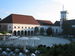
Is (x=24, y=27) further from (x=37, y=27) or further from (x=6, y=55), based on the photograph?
(x=6, y=55)

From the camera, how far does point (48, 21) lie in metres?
83.4

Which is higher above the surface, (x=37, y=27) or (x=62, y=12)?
(x=62, y=12)

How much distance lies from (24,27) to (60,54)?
203 ft

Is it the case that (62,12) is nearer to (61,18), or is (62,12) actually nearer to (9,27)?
(61,18)

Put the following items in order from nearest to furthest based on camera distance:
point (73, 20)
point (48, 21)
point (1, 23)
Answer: point (1, 23)
point (73, 20)
point (48, 21)

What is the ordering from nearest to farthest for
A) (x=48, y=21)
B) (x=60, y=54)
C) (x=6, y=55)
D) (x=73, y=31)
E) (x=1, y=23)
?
(x=60, y=54), (x=6, y=55), (x=73, y=31), (x=1, y=23), (x=48, y=21)

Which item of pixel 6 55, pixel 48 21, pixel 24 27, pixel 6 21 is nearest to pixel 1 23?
pixel 6 21

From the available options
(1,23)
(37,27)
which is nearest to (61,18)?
(37,27)

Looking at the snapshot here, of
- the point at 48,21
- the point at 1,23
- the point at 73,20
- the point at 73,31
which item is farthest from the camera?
the point at 48,21

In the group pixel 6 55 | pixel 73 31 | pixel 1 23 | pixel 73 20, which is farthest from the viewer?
pixel 73 20

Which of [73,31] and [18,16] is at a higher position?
[18,16]

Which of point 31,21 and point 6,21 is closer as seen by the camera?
point 6,21

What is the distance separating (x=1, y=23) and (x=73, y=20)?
24.8m

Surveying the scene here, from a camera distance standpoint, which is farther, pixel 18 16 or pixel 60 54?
pixel 18 16
